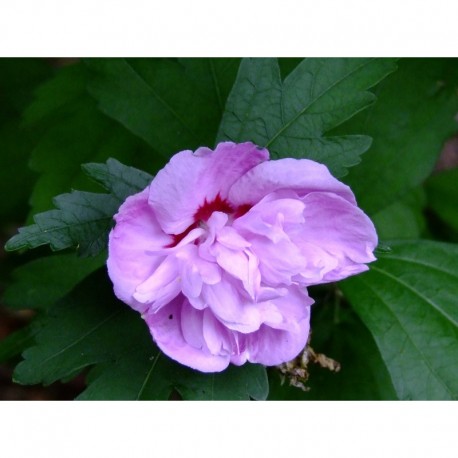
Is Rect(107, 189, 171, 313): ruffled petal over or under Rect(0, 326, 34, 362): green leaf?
over

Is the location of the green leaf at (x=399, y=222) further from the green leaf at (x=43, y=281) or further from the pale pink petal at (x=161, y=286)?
the pale pink petal at (x=161, y=286)

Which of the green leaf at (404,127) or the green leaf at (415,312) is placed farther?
the green leaf at (404,127)

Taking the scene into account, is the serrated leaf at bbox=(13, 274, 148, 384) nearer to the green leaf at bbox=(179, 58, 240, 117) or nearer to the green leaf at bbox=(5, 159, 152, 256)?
the green leaf at bbox=(5, 159, 152, 256)

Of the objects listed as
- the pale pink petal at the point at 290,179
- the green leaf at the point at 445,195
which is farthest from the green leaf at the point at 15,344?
the green leaf at the point at 445,195

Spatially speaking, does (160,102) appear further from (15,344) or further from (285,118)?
(15,344)

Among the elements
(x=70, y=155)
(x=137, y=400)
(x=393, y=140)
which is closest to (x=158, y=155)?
(x=70, y=155)

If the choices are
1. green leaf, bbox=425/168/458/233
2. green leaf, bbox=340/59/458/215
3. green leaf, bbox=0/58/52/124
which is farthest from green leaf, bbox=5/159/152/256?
green leaf, bbox=425/168/458/233
